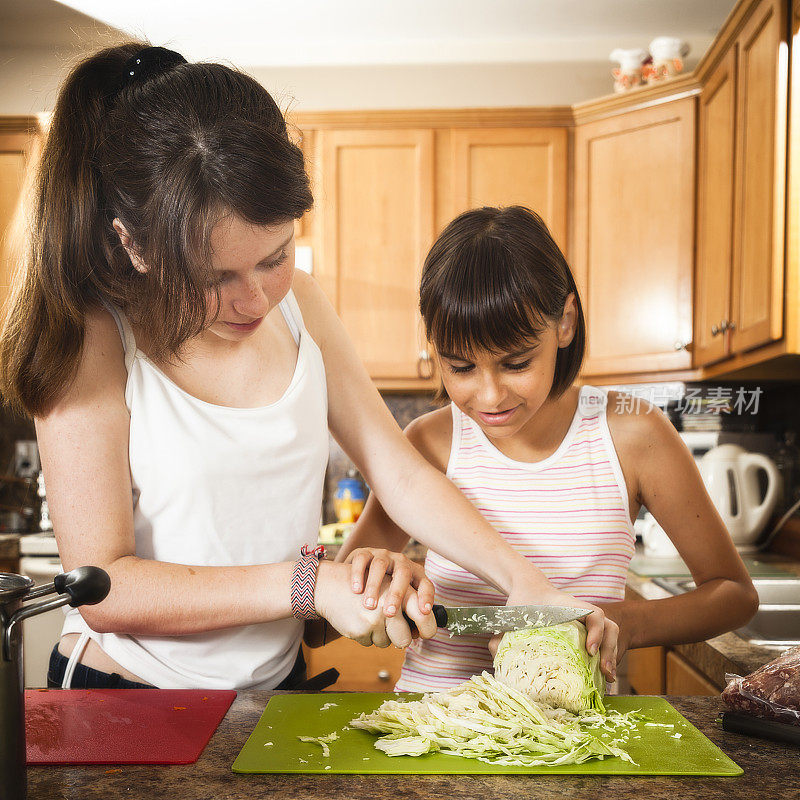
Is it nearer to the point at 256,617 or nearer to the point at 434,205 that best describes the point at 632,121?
the point at 434,205

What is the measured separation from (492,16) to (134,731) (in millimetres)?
3407

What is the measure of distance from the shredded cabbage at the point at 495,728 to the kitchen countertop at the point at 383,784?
45 millimetres

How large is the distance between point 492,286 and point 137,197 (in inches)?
20.2

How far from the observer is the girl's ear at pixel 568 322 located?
1328 millimetres

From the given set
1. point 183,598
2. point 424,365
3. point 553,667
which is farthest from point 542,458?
point 424,365

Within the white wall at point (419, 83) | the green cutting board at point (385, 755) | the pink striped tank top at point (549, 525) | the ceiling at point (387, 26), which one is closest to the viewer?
the green cutting board at point (385, 755)

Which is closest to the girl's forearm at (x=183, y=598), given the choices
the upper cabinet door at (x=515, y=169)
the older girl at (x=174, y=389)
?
the older girl at (x=174, y=389)

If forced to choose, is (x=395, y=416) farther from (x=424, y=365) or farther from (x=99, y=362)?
(x=99, y=362)

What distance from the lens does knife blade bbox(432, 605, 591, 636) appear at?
1021 millimetres

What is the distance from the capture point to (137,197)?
37.1 inches

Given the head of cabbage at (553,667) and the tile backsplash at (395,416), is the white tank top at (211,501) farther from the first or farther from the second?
the tile backsplash at (395,416)

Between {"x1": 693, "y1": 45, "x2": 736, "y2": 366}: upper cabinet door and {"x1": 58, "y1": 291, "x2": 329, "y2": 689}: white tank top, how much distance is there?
82.2 inches

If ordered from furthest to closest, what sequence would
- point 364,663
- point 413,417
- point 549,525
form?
1. point 413,417
2. point 364,663
3. point 549,525

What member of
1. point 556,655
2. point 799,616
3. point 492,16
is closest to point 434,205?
point 492,16
